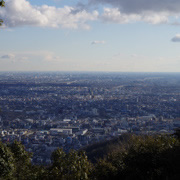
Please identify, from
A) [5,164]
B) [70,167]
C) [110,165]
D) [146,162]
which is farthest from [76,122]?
[5,164]

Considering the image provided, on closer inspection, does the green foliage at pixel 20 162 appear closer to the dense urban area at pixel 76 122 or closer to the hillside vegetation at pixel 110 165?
the hillside vegetation at pixel 110 165

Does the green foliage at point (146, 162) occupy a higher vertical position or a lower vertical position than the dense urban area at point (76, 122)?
higher

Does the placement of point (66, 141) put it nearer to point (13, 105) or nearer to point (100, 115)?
point (100, 115)

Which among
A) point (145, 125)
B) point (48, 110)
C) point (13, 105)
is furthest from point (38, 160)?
point (13, 105)

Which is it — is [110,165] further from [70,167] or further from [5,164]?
[5,164]

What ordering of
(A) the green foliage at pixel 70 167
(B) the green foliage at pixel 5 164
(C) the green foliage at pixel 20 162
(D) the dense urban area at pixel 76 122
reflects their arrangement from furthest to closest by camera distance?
1. (D) the dense urban area at pixel 76 122
2. (C) the green foliage at pixel 20 162
3. (A) the green foliage at pixel 70 167
4. (B) the green foliage at pixel 5 164

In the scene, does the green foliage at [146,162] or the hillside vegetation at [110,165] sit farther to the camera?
the green foliage at [146,162]

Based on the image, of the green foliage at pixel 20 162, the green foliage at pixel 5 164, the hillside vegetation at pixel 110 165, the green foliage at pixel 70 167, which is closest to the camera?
the green foliage at pixel 5 164

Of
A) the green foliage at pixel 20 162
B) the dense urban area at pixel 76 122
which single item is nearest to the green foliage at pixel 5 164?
the green foliage at pixel 20 162
